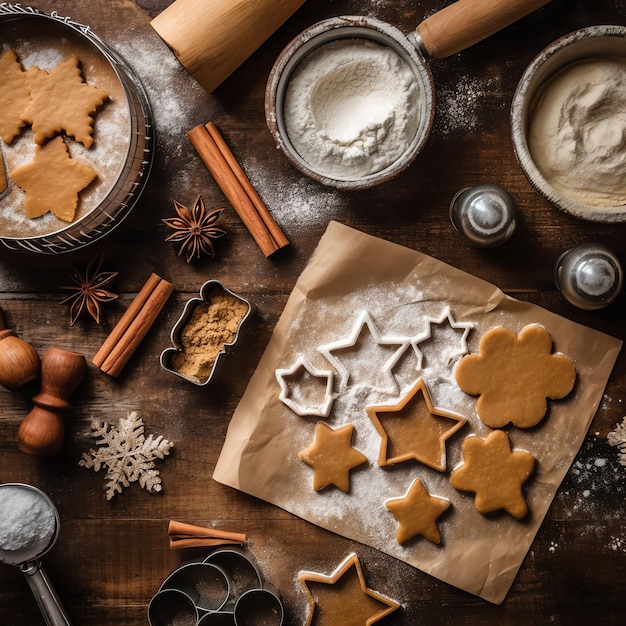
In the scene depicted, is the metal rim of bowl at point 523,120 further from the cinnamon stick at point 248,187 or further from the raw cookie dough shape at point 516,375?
the cinnamon stick at point 248,187

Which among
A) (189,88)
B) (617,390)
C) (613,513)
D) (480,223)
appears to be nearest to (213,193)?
(189,88)

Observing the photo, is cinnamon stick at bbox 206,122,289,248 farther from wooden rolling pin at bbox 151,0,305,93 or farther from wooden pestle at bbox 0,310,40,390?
wooden pestle at bbox 0,310,40,390

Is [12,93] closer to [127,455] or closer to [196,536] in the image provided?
[127,455]

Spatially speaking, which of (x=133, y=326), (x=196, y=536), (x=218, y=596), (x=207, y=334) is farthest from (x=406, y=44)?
(x=218, y=596)

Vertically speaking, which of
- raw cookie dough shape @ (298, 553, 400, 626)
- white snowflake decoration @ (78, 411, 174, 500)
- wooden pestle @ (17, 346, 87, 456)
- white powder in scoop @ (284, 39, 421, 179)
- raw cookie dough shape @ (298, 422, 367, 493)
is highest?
white powder in scoop @ (284, 39, 421, 179)

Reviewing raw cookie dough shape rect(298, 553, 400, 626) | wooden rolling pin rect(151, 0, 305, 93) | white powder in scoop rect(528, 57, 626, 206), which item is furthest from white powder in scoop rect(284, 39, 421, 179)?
raw cookie dough shape rect(298, 553, 400, 626)

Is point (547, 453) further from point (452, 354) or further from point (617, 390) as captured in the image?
point (452, 354)

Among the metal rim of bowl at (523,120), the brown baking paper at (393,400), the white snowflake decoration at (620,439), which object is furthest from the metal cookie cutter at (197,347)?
the white snowflake decoration at (620,439)
